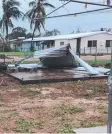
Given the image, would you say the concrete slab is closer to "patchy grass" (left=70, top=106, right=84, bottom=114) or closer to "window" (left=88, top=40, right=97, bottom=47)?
"patchy grass" (left=70, top=106, right=84, bottom=114)

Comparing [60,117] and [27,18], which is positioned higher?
[27,18]

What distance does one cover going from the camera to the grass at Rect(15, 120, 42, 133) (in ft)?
21.9

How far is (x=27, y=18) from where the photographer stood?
4631cm

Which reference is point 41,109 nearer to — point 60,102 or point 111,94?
point 60,102

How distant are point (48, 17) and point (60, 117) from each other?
324 inches

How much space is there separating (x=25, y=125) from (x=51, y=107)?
6.20 ft

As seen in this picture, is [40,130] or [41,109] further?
[41,109]

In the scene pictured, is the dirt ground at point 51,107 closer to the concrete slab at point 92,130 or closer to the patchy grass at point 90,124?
the patchy grass at point 90,124

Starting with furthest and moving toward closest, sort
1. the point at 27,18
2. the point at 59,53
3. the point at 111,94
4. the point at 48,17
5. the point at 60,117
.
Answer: the point at 27,18, the point at 59,53, the point at 48,17, the point at 60,117, the point at 111,94

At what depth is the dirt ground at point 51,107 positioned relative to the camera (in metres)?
7.07

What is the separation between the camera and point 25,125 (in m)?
7.00

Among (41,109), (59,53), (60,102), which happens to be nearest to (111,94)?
(41,109)

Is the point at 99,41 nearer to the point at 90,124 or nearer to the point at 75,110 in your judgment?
the point at 75,110

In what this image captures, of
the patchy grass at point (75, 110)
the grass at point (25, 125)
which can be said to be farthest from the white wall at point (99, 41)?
the grass at point (25, 125)
